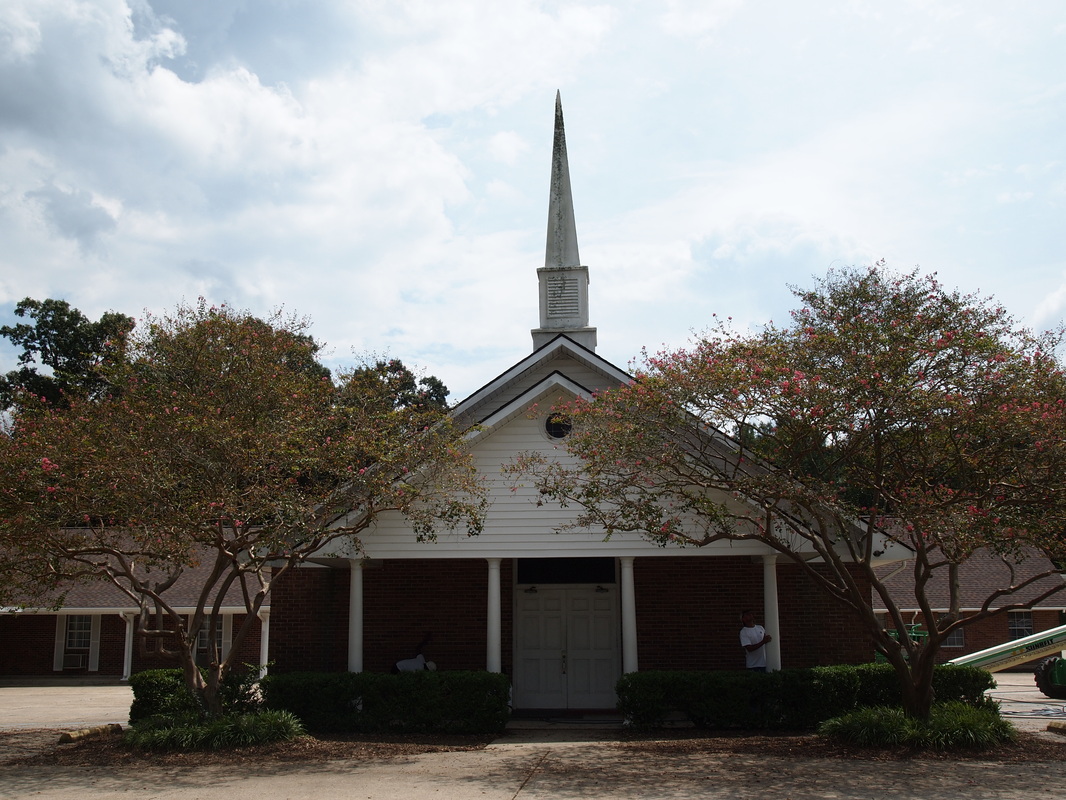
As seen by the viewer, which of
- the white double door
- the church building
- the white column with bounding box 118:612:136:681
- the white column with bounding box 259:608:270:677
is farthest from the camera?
the white column with bounding box 118:612:136:681

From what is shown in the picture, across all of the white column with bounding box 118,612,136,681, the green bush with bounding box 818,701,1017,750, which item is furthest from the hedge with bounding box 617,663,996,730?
the white column with bounding box 118,612,136,681

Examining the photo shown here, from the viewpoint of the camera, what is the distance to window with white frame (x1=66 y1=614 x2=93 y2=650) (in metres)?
27.1

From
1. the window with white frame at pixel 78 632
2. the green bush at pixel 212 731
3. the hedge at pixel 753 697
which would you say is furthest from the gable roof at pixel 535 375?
the window with white frame at pixel 78 632

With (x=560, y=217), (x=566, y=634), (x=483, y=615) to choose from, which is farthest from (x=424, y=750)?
(x=560, y=217)

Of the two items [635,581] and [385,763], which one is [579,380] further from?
[385,763]

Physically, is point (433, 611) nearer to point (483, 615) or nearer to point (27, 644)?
point (483, 615)

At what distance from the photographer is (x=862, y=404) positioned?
1034 centimetres

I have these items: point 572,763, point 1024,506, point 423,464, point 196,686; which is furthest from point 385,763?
point 1024,506

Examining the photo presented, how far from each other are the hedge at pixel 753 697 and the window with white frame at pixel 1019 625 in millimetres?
19104

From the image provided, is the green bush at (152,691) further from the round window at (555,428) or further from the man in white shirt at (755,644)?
the man in white shirt at (755,644)

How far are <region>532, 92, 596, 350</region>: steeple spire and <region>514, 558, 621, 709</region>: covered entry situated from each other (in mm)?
5128

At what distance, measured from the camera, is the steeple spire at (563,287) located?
19.7 meters

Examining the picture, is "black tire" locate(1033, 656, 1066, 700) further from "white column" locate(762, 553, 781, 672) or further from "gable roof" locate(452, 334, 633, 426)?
"gable roof" locate(452, 334, 633, 426)

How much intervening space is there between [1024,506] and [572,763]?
5962mm
